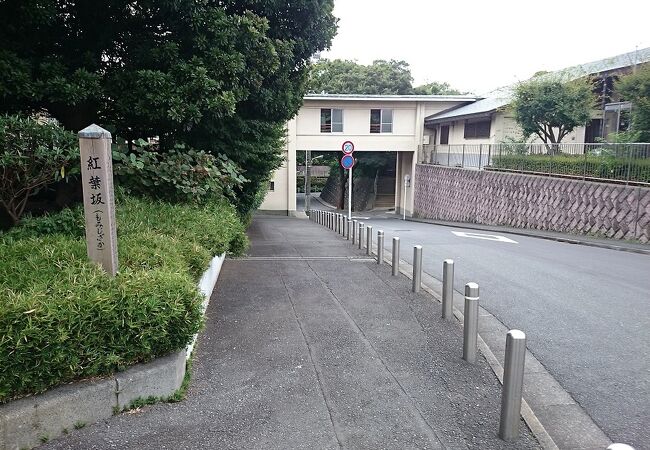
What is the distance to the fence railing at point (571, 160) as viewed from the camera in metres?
15.2

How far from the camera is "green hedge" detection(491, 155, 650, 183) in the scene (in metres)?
15.1

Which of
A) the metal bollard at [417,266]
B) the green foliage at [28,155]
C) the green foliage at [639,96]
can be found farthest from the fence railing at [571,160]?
the green foliage at [28,155]

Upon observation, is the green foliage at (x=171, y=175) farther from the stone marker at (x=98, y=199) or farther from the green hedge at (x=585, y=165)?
the green hedge at (x=585, y=165)

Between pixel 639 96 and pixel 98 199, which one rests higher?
pixel 639 96

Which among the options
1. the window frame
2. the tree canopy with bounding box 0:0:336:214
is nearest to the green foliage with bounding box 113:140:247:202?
the tree canopy with bounding box 0:0:336:214

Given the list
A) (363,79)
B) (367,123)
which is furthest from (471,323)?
(363,79)

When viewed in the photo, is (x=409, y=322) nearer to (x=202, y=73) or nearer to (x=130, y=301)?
(x=130, y=301)

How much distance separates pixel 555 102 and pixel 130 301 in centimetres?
1994

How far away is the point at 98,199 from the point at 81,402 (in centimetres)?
164

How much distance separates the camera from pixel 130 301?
12.5 feet

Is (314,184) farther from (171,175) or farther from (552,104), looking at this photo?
(171,175)

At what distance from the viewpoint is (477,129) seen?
29.3 meters

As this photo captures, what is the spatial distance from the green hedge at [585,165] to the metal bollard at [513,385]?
45.3 ft

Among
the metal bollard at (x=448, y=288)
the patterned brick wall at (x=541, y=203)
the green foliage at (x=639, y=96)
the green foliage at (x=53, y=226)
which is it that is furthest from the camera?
the green foliage at (x=639, y=96)
